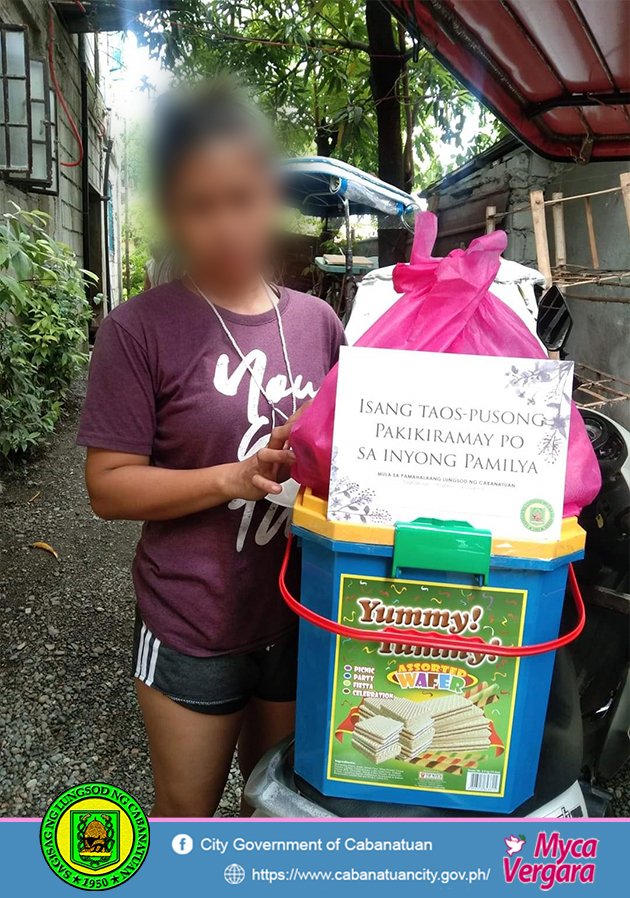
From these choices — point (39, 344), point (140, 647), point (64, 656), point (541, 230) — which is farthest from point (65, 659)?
point (541, 230)

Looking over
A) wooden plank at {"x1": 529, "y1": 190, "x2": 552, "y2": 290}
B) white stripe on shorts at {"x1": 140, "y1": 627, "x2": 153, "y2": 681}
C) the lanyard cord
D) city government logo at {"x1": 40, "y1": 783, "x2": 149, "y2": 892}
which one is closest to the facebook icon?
city government logo at {"x1": 40, "y1": 783, "x2": 149, "y2": 892}

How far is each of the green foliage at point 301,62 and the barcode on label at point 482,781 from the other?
34.9 inches

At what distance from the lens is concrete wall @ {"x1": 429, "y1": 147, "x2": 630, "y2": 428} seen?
313 centimetres

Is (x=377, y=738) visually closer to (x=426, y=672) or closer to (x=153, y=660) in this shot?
(x=426, y=672)

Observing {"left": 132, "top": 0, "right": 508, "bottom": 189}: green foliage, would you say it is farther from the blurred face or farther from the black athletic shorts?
the black athletic shorts

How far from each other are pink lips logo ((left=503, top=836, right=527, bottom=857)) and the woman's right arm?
0.48m

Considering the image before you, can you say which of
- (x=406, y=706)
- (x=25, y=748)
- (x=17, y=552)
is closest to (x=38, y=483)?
(x=17, y=552)

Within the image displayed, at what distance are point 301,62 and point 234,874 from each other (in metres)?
2.03

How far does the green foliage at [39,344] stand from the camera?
3.41 meters

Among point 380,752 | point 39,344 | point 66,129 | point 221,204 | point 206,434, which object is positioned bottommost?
point 380,752

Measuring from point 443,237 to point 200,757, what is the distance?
5.30 m

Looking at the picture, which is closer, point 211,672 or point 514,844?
point 514,844

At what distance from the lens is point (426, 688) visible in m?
0.67

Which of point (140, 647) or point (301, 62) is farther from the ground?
point (301, 62)
